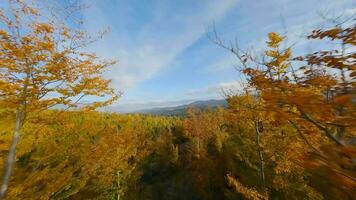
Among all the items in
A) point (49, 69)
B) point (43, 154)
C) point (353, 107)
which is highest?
point (49, 69)

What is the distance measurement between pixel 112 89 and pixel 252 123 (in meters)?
8.05

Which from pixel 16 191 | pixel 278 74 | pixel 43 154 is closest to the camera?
pixel 278 74

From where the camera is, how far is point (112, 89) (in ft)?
22.7

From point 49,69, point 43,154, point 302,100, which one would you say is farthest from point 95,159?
point 302,100

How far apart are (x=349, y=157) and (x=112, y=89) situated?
5.89 m

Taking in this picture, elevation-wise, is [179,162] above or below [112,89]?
below

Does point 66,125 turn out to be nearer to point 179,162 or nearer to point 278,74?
point 278,74

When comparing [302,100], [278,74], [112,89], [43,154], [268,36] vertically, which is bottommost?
[43,154]

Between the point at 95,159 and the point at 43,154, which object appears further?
the point at 95,159

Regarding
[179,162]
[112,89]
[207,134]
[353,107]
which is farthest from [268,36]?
[179,162]

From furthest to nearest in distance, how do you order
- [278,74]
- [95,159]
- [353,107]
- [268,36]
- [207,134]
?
[207,134]
[268,36]
[95,159]
[278,74]
[353,107]

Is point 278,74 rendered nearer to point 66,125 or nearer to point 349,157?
point 349,157

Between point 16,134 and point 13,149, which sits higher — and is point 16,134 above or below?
above

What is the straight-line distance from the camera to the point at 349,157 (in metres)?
2.25
